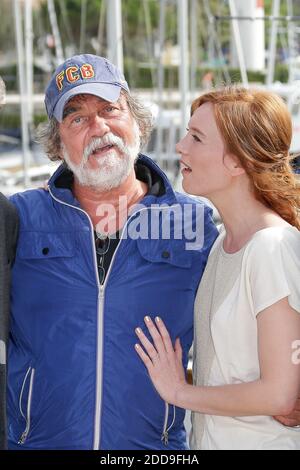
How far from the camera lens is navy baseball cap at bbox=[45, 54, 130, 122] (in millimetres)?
2879

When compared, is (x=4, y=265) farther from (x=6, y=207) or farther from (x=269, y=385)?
(x=269, y=385)

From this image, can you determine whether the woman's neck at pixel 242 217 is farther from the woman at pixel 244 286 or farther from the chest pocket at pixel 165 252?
the chest pocket at pixel 165 252

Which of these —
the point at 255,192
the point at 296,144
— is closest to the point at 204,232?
the point at 255,192

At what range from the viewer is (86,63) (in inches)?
117

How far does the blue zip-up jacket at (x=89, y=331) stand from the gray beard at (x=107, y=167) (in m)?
0.12

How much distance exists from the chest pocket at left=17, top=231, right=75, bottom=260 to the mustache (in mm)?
288

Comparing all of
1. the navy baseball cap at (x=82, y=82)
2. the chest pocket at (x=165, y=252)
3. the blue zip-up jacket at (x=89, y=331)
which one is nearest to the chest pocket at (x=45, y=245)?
the blue zip-up jacket at (x=89, y=331)

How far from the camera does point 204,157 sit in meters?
2.53

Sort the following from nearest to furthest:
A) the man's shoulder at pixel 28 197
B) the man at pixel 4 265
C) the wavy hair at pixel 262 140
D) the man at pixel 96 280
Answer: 1. the wavy hair at pixel 262 140
2. the man at pixel 4 265
3. the man at pixel 96 280
4. the man's shoulder at pixel 28 197

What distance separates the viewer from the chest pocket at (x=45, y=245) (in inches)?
110

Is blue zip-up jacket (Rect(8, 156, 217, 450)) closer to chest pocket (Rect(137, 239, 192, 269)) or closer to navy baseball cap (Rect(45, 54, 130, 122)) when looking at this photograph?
chest pocket (Rect(137, 239, 192, 269))

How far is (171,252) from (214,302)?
0.37 metres

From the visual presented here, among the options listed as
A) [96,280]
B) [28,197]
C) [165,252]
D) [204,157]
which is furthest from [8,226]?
[204,157]

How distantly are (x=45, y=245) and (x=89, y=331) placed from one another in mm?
340
